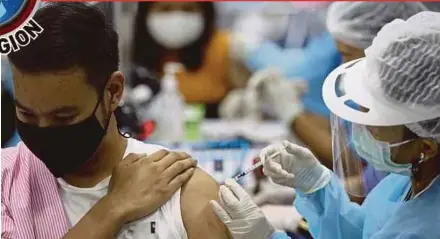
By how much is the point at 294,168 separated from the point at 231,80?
2.20 m

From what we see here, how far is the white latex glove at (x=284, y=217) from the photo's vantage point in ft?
6.36

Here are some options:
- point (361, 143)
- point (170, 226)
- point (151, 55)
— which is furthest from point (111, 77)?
point (151, 55)

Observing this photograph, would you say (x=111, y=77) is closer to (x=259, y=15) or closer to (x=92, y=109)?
(x=92, y=109)

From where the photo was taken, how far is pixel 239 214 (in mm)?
1566

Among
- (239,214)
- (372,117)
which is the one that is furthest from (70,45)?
(372,117)

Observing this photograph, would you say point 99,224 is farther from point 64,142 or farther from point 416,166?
point 416,166

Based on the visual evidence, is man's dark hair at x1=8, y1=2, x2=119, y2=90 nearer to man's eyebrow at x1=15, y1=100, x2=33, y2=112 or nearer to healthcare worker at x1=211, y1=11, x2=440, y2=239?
man's eyebrow at x1=15, y1=100, x2=33, y2=112

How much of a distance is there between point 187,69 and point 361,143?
2.30 metres

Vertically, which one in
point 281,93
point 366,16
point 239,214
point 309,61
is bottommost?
point 281,93

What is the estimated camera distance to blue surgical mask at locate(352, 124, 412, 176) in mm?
1545

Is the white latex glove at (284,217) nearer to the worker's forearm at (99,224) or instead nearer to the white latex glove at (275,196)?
the white latex glove at (275,196)

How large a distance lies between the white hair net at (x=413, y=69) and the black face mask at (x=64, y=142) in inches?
23.4

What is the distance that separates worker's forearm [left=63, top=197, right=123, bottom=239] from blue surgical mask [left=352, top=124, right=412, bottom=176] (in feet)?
1.75

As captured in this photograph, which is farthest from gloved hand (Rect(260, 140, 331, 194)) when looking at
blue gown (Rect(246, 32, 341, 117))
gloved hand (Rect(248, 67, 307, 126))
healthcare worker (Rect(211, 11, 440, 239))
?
gloved hand (Rect(248, 67, 307, 126))
